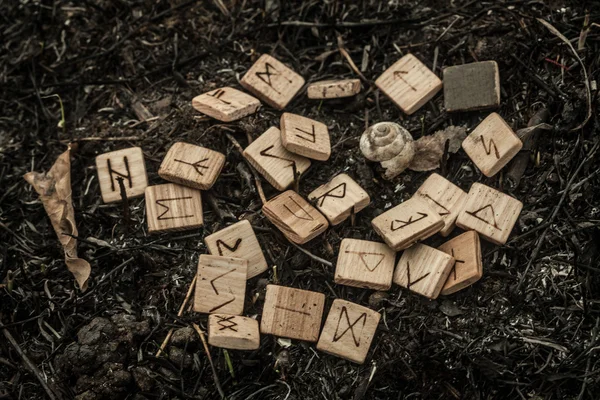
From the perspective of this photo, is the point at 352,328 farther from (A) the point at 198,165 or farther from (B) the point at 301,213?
(A) the point at 198,165

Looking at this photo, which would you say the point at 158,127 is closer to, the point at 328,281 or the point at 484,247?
the point at 328,281

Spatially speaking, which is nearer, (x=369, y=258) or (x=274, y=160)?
(x=369, y=258)

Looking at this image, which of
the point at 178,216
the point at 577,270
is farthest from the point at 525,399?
the point at 178,216

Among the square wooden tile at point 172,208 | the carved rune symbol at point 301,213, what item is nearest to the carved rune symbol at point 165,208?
the square wooden tile at point 172,208

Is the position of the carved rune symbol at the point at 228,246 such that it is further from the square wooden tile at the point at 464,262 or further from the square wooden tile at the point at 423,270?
the square wooden tile at the point at 464,262

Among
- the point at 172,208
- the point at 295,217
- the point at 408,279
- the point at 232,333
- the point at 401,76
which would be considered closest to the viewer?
A: the point at 232,333

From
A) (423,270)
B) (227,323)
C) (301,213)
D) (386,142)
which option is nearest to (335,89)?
(386,142)
